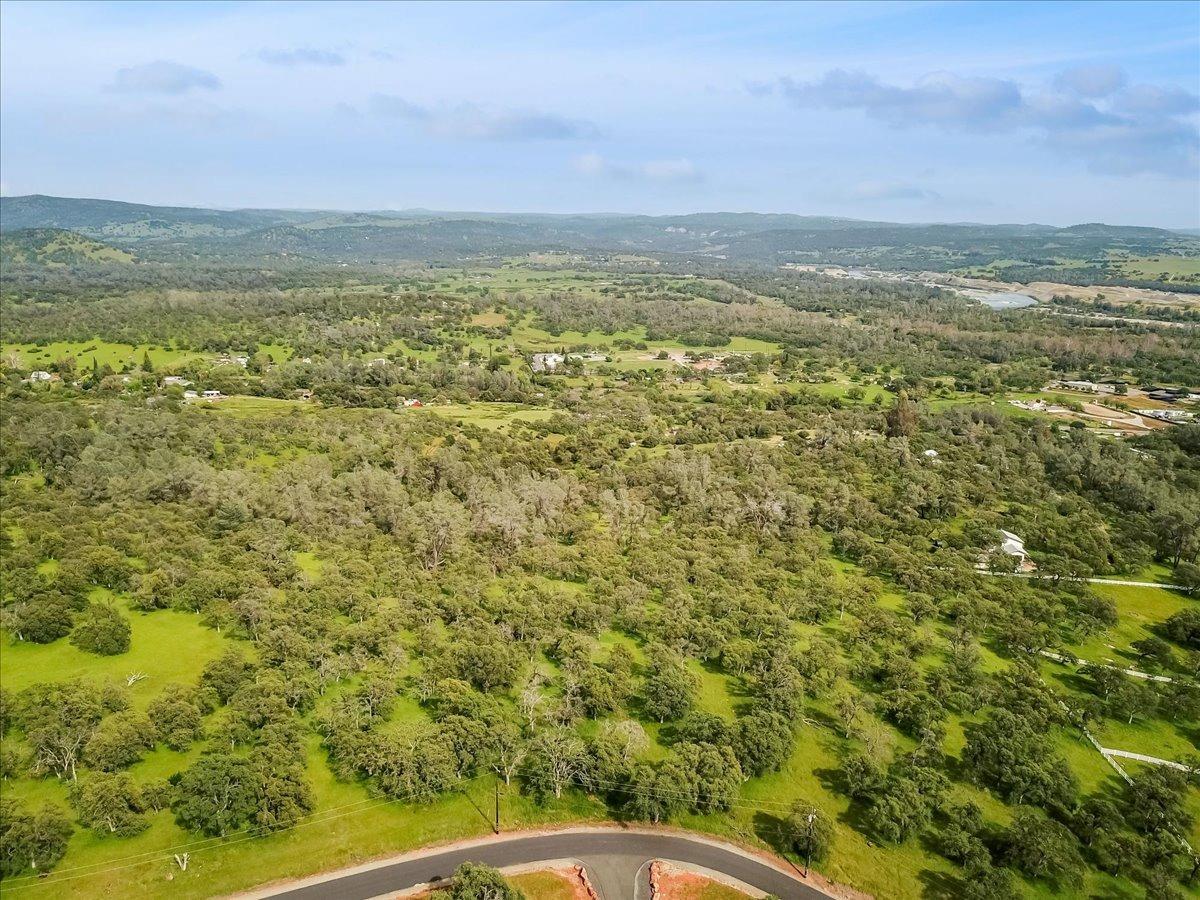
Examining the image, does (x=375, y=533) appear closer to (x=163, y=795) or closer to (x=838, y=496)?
(x=163, y=795)

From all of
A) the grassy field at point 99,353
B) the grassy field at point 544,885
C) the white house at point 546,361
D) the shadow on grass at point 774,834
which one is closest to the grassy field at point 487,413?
the white house at point 546,361

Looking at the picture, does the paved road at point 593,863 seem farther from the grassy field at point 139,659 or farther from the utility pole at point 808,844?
the grassy field at point 139,659

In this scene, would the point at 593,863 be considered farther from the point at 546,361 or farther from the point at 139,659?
the point at 546,361

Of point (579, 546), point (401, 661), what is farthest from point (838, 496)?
point (401, 661)

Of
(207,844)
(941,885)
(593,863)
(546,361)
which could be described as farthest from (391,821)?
(546,361)

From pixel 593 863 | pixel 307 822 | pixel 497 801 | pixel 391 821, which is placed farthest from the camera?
pixel 497 801

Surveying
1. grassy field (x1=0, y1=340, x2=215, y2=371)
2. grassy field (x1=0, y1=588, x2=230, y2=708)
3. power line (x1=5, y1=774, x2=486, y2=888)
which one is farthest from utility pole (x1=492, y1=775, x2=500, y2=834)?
grassy field (x1=0, y1=340, x2=215, y2=371)
